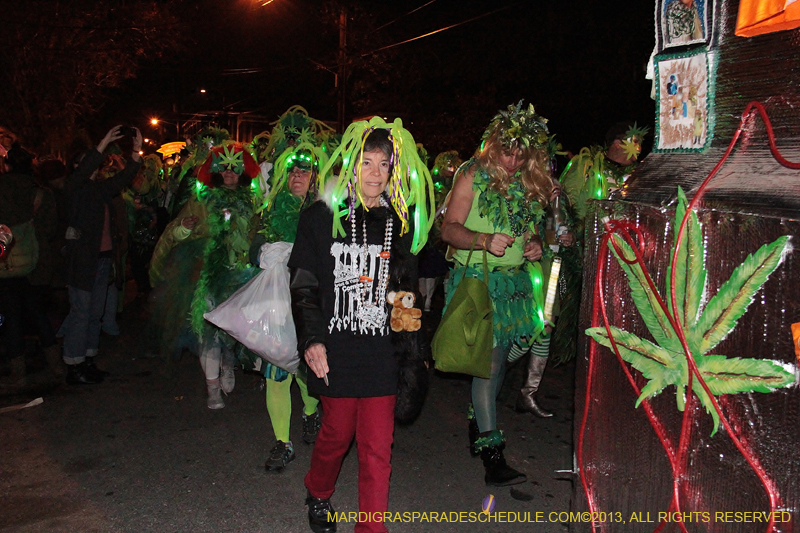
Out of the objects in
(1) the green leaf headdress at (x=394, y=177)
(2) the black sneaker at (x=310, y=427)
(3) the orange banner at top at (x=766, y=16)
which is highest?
(3) the orange banner at top at (x=766, y=16)

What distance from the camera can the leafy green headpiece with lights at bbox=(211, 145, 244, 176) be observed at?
16.6 ft

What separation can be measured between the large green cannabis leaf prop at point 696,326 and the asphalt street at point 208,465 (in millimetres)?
968

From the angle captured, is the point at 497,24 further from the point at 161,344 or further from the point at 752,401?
the point at 752,401

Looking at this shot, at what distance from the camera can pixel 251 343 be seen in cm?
380

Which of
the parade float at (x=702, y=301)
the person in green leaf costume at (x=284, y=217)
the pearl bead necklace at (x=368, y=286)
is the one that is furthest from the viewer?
the person in green leaf costume at (x=284, y=217)

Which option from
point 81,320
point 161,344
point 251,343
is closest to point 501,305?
point 251,343

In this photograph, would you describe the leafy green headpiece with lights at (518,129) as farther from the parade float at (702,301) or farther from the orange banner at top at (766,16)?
the orange banner at top at (766,16)

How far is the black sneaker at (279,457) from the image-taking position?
13.7 ft

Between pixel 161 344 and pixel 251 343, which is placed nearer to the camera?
pixel 251 343

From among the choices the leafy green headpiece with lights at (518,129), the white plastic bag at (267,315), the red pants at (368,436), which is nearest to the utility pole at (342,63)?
the leafy green headpiece with lights at (518,129)

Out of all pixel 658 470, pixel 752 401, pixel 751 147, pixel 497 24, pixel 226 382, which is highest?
pixel 497 24

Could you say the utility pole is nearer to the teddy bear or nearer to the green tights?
the green tights

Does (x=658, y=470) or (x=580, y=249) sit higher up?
(x=580, y=249)

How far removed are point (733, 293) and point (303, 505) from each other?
8.90 ft
